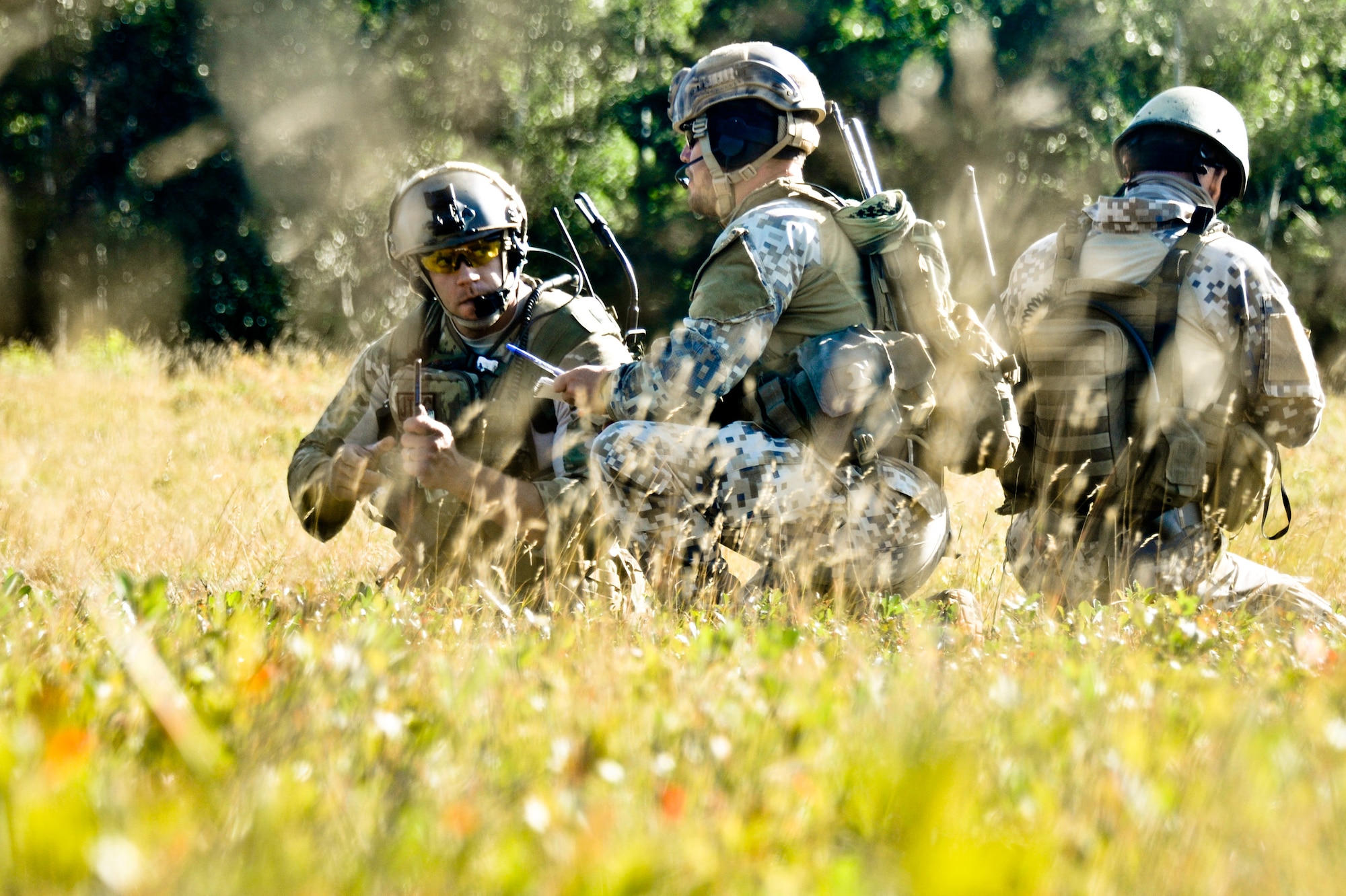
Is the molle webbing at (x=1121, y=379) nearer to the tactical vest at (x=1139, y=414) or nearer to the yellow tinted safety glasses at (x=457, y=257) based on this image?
the tactical vest at (x=1139, y=414)

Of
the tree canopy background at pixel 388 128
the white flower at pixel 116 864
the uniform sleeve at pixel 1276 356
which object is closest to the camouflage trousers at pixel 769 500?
the uniform sleeve at pixel 1276 356

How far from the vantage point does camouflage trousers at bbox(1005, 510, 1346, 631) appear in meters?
4.37

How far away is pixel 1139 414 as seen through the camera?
4.50m

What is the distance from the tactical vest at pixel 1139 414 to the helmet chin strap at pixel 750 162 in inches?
48.0

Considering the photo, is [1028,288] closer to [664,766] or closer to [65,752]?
[664,766]

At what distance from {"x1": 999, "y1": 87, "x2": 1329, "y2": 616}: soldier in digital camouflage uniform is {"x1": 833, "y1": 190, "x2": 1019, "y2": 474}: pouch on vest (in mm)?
378

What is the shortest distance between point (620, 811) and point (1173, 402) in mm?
3497

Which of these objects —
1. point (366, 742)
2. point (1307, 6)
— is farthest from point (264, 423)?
point (1307, 6)

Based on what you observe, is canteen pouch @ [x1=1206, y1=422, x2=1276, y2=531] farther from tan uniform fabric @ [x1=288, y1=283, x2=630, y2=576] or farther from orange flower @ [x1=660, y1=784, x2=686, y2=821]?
orange flower @ [x1=660, y1=784, x2=686, y2=821]

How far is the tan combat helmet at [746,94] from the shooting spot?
4203 mm

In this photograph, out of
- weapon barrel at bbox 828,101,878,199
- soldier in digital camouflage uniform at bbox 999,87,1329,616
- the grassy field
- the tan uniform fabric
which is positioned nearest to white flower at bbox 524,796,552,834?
the grassy field

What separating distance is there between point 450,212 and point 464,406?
0.75 meters

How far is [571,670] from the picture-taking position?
2.70 m

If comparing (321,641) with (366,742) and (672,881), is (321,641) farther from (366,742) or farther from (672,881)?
(672,881)
